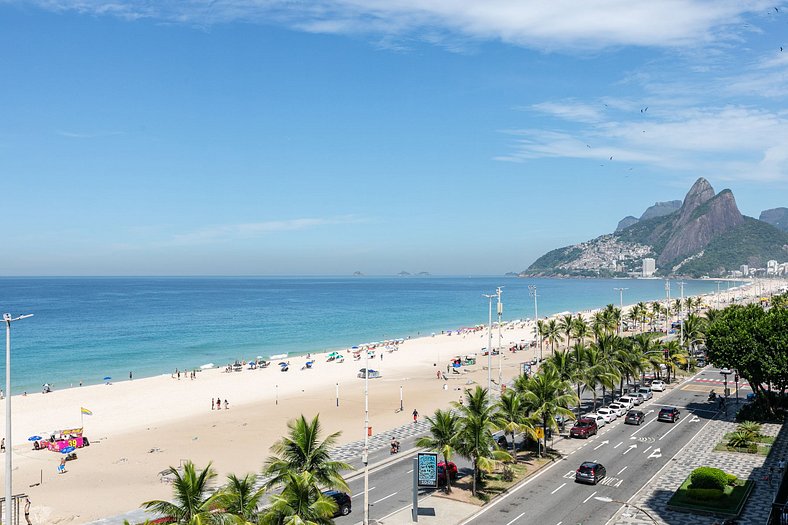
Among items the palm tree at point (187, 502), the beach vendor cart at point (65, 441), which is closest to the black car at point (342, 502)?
the palm tree at point (187, 502)

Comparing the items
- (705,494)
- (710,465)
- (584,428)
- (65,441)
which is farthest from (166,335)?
(705,494)

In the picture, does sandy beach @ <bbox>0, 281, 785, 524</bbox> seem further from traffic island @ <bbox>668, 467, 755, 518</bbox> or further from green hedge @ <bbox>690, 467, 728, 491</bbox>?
green hedge @ <bbox>690, 467, 728, 491</bbox>

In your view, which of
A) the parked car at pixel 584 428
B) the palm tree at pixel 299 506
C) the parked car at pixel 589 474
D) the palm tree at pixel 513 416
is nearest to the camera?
the palm tree at pixel 299 506

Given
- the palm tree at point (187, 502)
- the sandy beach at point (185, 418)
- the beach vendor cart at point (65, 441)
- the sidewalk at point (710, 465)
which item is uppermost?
the palm tree at point (187, 502)

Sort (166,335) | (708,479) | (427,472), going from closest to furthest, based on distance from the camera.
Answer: (427,472) < (708,479) < (166,335)

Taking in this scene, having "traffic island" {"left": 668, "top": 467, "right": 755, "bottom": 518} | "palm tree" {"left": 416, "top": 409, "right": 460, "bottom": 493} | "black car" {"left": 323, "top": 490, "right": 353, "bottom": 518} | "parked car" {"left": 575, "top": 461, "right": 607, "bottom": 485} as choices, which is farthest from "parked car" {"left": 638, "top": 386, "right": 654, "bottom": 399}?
"black car" {"left": 323, "top": 490, "right": 353, "bottom": 518}

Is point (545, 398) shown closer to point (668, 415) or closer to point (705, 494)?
point (705, 494)

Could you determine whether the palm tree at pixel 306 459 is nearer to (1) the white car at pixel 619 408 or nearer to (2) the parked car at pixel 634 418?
(2) the parked car at pixel 634 418
